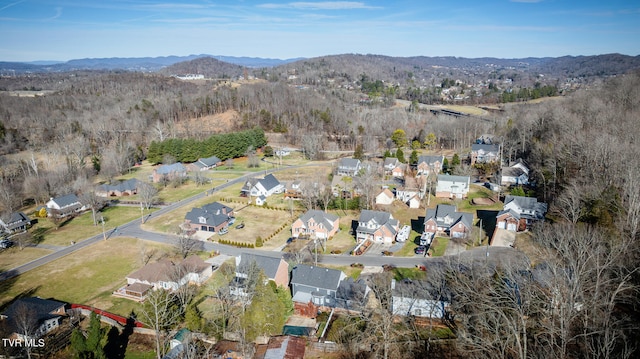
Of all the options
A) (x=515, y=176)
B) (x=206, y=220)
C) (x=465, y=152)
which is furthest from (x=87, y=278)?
(x=465, y=152)

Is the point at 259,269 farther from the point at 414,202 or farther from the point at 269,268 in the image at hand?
the point at 414,202

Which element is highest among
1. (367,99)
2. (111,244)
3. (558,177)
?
(367,99)

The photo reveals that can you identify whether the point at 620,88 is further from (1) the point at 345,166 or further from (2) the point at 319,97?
(2) the point at 319,97

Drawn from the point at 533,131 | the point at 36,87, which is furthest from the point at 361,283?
the point at 36,87

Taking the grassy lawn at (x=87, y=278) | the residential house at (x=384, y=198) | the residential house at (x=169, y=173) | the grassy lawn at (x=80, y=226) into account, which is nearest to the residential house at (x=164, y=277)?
the grassy lawn at (x=87, y=278)

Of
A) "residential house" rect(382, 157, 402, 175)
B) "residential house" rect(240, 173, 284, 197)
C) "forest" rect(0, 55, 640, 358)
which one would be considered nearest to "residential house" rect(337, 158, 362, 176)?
"residential house" rect(382, 157, 402, 175)

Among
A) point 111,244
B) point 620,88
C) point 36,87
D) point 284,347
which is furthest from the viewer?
point 36,87

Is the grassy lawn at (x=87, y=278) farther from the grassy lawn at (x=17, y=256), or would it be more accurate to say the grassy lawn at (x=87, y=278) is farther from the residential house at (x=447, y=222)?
the residential house at (x=447, y=222)

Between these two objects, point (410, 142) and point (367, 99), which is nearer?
point (410, 142)
